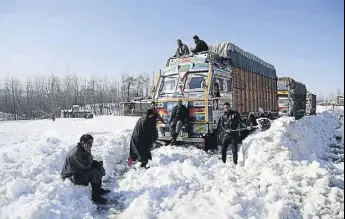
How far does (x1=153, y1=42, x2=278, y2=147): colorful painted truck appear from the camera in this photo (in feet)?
32.4

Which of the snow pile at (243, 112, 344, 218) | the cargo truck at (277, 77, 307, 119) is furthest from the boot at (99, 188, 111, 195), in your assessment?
the cargo truck at (277, 77, 307, 119)

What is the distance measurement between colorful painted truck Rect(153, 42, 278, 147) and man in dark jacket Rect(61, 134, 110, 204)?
4.54m

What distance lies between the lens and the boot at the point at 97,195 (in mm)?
5641

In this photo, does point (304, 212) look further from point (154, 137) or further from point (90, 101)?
point (90, 101)

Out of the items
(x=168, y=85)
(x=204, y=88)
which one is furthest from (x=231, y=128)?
(x=168, y=85)

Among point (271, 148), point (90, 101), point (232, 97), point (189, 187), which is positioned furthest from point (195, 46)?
point (90, 101)

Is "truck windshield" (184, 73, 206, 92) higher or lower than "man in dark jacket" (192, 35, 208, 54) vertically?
lower

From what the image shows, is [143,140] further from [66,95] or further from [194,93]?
[66,95]

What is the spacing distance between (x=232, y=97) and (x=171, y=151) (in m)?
3.90

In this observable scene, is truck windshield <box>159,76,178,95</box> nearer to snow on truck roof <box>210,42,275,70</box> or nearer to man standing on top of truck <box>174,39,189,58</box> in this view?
man standing on top of truck <box>174,39,189,58</box>

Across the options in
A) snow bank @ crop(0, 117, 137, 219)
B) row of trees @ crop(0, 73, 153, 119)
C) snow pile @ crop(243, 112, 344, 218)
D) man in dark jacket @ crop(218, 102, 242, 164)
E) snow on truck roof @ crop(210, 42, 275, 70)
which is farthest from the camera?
row of trees @ crop(0, 73, 153, 119)

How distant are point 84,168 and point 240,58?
9.35 metres

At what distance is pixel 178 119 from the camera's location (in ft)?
32.2

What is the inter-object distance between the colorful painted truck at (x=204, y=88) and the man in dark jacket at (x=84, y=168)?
454 centimetres
